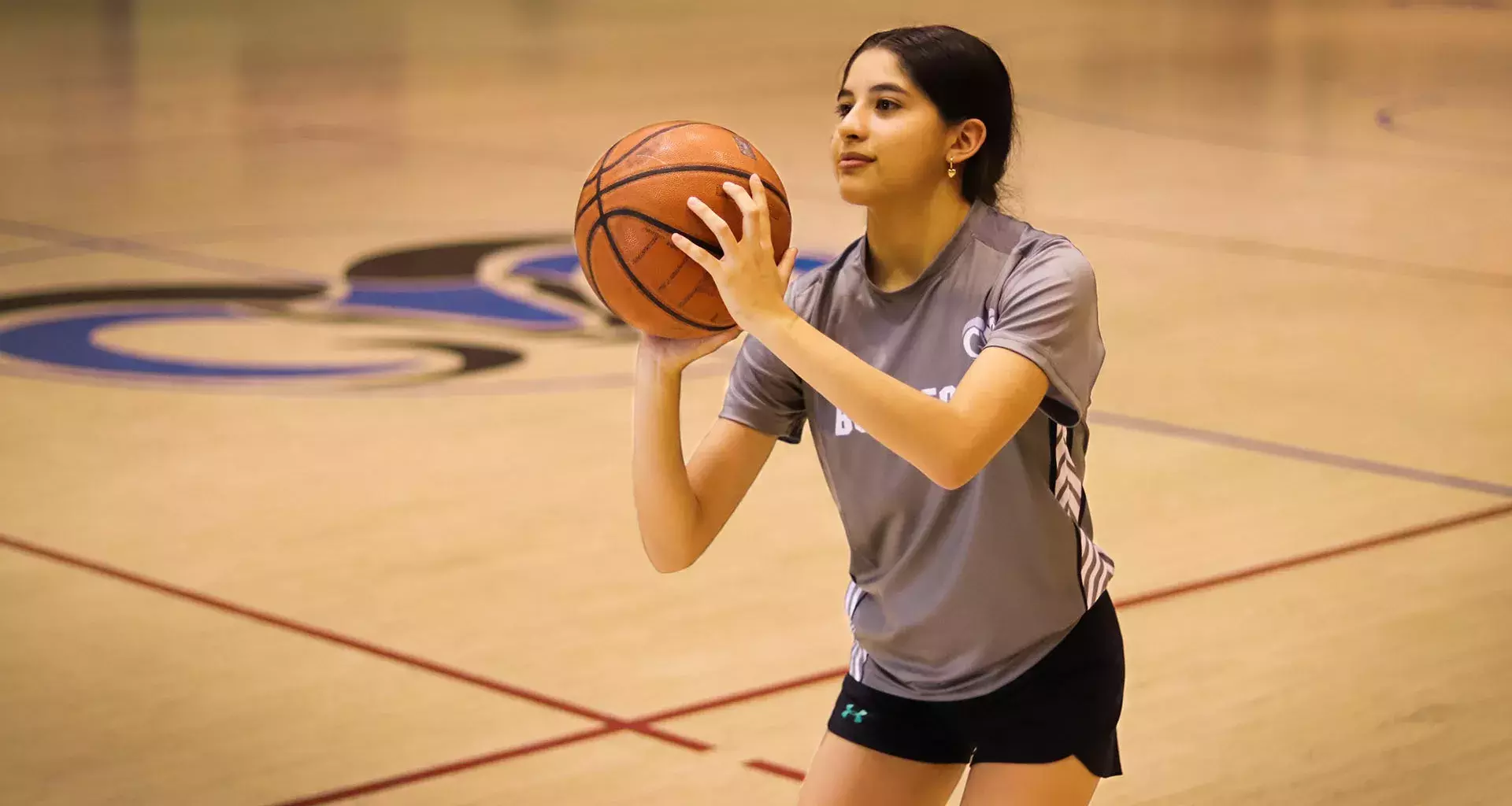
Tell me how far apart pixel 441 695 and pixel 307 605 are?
2.13ft

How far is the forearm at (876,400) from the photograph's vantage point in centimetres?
247

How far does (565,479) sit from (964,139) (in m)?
3.30

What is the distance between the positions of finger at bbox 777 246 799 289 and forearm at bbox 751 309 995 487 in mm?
71

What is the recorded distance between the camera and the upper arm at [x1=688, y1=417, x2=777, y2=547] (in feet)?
9.62

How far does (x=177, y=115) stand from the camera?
13430mm

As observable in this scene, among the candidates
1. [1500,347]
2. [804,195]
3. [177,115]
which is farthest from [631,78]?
[1500,347]

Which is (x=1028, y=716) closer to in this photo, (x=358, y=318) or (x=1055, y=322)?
(x=1055, y=322)

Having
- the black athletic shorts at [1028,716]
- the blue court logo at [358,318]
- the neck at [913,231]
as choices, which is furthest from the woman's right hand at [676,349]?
the blue court logo at [358,318]

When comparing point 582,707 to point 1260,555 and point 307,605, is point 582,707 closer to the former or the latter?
point 307,605

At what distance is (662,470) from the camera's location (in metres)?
2.79

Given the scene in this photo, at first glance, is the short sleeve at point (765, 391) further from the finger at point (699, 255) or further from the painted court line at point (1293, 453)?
the painted court line at point (1293, 453)

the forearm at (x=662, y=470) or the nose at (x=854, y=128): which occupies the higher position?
the nose at (x=854, y=128)

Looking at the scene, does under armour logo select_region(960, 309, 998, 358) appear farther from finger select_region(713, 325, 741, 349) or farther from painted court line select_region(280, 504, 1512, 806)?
painted court line select_region(280, 504, 1512, 806)

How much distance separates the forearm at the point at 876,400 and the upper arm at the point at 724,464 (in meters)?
0.45
